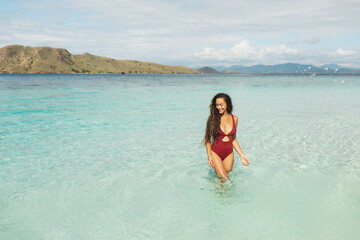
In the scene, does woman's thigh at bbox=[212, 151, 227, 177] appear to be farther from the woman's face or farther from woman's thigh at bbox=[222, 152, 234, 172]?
the woman's face

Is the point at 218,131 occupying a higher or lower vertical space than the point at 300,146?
higher

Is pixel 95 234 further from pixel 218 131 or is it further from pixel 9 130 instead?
pixel 9 130

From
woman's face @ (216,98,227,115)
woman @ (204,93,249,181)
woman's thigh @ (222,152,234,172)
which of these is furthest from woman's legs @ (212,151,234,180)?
woman's face @ (216,98,227,115)

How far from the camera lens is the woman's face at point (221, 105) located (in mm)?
6066

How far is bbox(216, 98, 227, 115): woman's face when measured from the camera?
607 centimetres

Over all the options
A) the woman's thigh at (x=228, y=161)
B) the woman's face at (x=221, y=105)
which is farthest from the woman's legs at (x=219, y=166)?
the woman's face at (x=221, y=105)

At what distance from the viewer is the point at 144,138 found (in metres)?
11.1

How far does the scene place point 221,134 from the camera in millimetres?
6309

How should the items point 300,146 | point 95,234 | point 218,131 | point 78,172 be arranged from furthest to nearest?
point 300,146 < point 78,172 < point 218,131 < point 95,234

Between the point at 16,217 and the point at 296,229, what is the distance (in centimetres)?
530

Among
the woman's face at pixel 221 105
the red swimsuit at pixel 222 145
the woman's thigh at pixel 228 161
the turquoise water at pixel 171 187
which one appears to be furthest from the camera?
the woman's thigh at pixel 228 161

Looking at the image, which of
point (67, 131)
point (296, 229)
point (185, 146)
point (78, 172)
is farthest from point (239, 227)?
point (67, 131)

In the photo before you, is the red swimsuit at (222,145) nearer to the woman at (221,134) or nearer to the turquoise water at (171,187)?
the woman at (221,134)

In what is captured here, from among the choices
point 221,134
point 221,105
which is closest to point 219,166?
point 221,134
